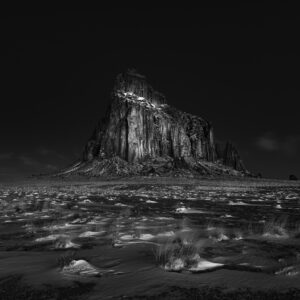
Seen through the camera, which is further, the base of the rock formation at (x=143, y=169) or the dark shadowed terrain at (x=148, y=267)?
the base of the rock formation at (x=143, y=169)

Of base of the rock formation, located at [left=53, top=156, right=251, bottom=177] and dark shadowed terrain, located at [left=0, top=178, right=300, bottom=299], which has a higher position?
base of the rock formation, located at [left=53, top=156, right=251, bottom=177]

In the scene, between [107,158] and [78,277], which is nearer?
[78,277]

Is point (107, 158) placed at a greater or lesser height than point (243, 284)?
greater

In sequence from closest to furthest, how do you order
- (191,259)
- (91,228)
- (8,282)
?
(8,282) → (191,259) → (91,228)

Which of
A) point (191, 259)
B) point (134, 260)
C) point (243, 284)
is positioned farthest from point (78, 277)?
point (243, 284)

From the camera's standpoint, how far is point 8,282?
5473 millimetres

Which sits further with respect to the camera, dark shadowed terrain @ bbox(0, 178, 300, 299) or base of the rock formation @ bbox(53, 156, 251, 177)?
base of the rock formation @ bbox(53, 156, 251, 177)

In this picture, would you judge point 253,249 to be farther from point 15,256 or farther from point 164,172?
point 164,172

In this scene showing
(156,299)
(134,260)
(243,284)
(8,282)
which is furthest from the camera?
(134,260)

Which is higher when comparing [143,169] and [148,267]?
[143,169]

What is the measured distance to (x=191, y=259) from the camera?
6.36 metres

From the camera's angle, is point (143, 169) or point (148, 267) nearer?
point (148, 267)

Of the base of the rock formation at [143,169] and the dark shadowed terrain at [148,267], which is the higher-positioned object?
the base of the rock formation at [143,169]

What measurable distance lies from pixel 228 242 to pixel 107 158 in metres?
188
